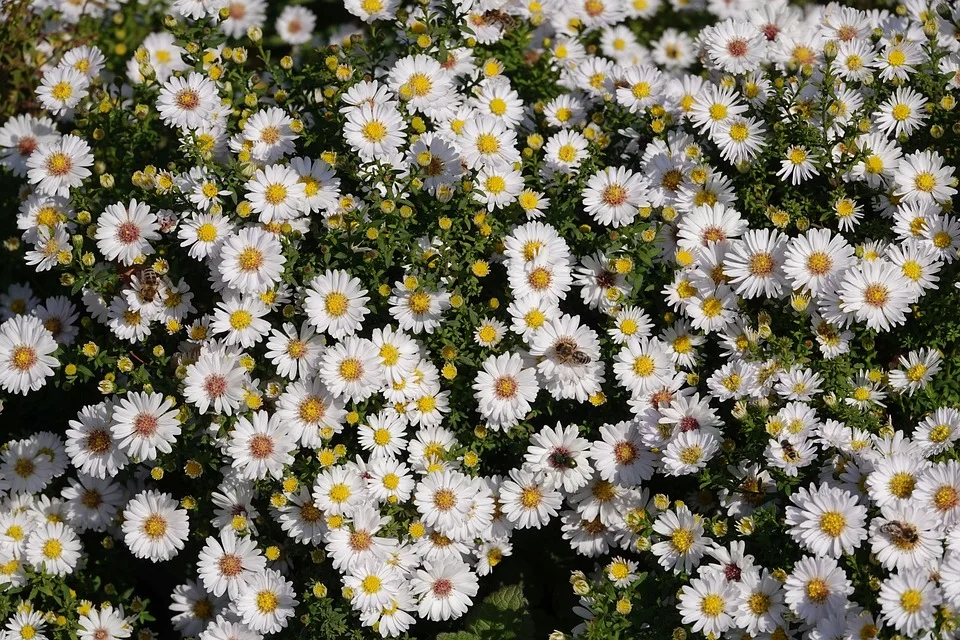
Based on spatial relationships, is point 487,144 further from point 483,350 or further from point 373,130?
point 483,350

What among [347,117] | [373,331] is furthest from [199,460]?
[347,117]

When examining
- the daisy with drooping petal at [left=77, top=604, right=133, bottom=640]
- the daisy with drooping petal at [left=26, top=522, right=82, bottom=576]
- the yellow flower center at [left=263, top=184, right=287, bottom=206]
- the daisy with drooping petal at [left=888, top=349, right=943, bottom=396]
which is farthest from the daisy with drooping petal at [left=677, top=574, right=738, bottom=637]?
the daisy with drooping petal at [left=26, top=522, right=82, bottom=576]

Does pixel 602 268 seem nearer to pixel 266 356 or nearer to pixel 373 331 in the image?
pixel 373 331

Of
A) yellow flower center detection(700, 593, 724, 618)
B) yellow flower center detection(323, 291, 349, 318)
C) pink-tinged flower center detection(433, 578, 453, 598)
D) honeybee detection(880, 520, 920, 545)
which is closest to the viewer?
honeybee detection(880, 520, 920, 545)

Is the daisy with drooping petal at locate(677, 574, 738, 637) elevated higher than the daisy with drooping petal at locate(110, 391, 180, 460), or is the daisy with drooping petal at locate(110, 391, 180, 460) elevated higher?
the daisy with drooping petal at locate(110, 391, 180, 460)

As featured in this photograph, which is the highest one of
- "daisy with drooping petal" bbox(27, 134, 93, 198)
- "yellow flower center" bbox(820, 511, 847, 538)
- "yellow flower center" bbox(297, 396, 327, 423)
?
"daisy with drooping petal" bbox(27, 134, 93, 198)

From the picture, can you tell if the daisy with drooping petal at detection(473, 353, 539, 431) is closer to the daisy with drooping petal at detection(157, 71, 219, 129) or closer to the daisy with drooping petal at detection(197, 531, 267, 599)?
the daisy with drooping petal at detection(197, 531, 267, 599)

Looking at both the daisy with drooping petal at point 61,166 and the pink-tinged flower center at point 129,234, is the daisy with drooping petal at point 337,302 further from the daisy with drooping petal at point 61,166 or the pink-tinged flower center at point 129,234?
the daisy with drooping petal at point 61,166
